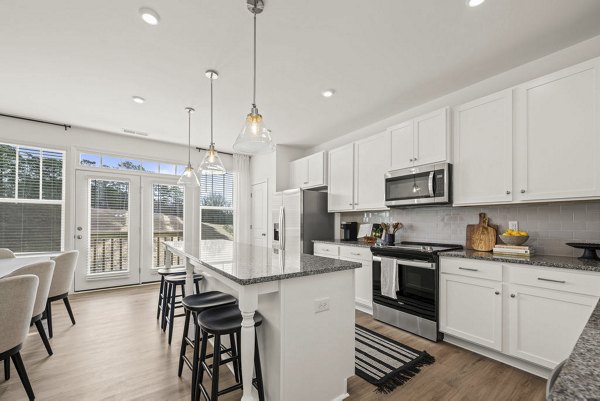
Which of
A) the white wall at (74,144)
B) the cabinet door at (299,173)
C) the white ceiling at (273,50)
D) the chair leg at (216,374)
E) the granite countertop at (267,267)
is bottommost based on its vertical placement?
the chair leg at (216,374)

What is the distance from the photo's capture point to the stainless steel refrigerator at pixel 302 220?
445cm

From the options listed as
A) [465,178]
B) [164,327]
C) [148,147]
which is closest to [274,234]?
[164,327]

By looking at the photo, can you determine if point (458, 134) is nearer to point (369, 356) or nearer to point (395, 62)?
point (395, 62)

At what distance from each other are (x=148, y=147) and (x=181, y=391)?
4514 mm

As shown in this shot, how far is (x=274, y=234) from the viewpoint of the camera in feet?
16.7

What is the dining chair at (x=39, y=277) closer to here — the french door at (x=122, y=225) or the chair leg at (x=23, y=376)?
the chair leg at (x=23, y=376)

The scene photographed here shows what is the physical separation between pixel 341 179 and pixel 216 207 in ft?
9.94

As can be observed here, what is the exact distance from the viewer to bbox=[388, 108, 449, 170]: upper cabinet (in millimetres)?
2990

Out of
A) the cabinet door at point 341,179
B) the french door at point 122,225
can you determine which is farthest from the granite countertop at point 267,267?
the french door at point 122,225

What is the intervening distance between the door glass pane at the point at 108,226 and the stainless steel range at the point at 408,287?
173 inches

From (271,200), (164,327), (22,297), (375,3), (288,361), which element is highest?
(375,3)

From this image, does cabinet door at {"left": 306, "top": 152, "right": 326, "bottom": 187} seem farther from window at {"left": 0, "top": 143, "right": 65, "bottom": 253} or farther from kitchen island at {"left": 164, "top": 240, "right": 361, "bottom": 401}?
window at {"left": 0, "top": 143, "right": 65, "bottom": 253}

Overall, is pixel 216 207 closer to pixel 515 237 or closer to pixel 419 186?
pixel 419 186

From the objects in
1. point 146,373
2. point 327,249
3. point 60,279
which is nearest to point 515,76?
point 327,249
